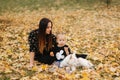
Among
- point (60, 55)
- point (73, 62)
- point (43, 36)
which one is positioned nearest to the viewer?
point (73, 62)

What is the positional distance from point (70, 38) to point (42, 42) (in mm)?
3994

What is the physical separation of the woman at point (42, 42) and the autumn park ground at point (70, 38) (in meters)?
0.24

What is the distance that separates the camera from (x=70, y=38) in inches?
437

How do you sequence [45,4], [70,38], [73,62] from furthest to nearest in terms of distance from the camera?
1. [45,4]
2. [70,38]
3. [73,62]

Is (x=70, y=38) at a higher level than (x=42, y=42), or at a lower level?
lower

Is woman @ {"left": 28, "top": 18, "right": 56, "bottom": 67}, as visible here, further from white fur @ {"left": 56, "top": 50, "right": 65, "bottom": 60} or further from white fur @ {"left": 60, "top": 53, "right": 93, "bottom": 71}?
white fur @ {"left": 60, "top": 53, "right": 93, "bottom": 71}

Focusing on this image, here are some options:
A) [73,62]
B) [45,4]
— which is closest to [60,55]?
[73,62]

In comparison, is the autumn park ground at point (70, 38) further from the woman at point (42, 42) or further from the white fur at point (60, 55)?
the white fur at point (60, 55)

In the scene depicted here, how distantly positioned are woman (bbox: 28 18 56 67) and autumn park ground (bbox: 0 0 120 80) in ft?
0.80

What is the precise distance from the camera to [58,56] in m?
7.35

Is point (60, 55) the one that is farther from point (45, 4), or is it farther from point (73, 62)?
point (45, 4)

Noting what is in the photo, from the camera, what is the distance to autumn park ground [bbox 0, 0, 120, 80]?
22.4ft

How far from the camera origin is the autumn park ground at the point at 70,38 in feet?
22.4

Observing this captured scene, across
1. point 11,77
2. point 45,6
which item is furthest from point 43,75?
point 45,6
